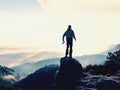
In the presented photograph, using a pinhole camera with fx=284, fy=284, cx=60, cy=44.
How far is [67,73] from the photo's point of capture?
3000 cm

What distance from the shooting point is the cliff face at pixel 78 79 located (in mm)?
25703

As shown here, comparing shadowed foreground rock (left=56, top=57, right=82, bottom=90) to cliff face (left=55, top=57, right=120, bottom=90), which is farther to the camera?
shadowed foreground rock (left=56, top=57, right=82, bottom=90)

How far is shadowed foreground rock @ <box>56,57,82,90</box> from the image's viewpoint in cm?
2927

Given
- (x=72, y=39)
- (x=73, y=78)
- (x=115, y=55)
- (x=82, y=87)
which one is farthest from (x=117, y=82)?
(x=115, y=55)

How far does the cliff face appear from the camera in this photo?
25.7 m

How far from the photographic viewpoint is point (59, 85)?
97.5ft

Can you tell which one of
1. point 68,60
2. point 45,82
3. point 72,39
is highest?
point 72,39

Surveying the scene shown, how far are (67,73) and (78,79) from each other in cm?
159

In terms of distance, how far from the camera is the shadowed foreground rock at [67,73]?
96.0 ft

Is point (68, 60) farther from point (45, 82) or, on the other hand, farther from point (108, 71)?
point (45, 82)

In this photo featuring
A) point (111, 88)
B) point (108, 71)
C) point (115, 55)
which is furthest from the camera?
point (115, 55)

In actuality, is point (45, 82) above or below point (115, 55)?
below

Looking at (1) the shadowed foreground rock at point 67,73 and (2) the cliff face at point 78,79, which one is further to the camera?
(1) the shadowed foreground rock at point 67,73

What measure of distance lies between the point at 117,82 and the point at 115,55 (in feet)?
102
